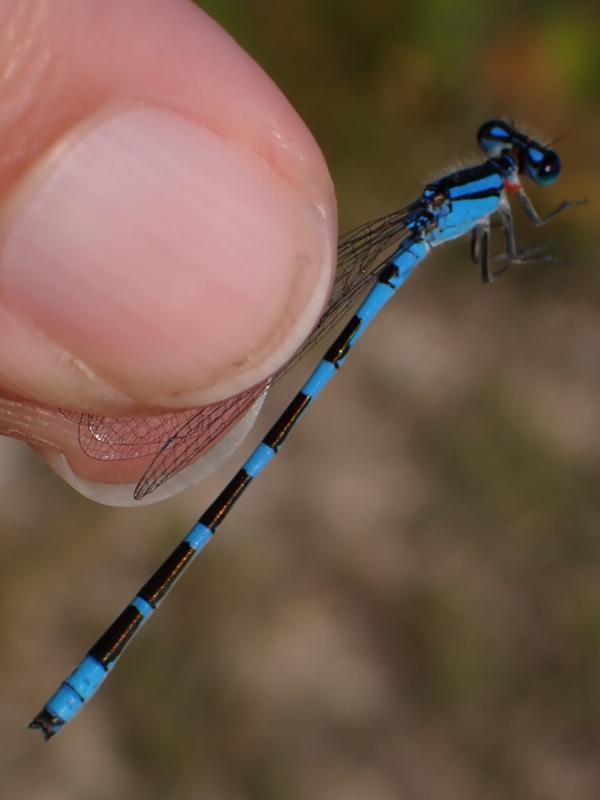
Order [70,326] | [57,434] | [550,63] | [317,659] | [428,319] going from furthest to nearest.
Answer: [428,319], [550,63], [317,659], [57,434], [70,326]

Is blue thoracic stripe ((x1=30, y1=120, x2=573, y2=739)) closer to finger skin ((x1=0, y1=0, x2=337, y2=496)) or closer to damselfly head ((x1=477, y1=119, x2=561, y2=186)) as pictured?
damselfly head ((x1=477, y1=119, x2=561, y2=186))

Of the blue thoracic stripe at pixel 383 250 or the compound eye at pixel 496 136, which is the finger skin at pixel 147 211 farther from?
the compound eye at pixel 496 136

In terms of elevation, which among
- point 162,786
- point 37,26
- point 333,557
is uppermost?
point 333,557

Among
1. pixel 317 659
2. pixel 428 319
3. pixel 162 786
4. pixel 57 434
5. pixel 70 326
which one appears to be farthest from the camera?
pixel 428 319

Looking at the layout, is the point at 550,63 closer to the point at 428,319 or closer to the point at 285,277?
the point at 428,319

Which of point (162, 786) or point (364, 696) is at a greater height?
point (364, 696)

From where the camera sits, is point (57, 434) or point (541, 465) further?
point (541, 465)

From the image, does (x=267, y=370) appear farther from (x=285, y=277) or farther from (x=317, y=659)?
(x=317, y=659)

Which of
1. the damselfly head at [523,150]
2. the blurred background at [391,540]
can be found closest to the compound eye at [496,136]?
the damselfly head at [523,150]

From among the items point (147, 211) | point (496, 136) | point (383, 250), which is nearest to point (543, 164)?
point (496, 136)

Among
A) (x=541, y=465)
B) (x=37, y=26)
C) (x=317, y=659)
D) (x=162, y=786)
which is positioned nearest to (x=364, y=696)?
(x=317, y=659)
